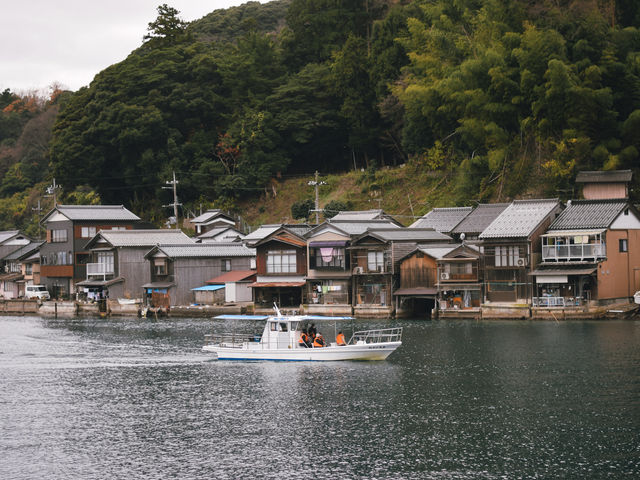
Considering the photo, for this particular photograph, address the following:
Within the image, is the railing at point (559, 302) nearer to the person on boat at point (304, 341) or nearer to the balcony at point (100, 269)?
the person on boat at point (304, 341)

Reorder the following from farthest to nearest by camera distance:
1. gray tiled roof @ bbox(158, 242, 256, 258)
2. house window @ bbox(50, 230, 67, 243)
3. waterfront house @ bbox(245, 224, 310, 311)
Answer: house window @ bbox(50, 230, 67, 243) → gray tiled roof @ bbox(158, 242, 256, 258) → waterfront house @ bbox(245, 224, 310, 311)

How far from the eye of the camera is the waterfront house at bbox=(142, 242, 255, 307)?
217 feet

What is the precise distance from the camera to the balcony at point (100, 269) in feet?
228

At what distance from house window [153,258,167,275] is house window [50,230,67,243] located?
12197 mm

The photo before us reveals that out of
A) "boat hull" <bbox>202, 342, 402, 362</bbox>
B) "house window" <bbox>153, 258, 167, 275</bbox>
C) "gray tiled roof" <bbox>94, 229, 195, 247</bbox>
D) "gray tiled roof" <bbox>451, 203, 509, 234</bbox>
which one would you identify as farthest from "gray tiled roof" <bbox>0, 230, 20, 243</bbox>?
"boat hull" <bbox>202, 342, 402, 362</bbox>

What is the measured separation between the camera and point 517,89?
2350 inches

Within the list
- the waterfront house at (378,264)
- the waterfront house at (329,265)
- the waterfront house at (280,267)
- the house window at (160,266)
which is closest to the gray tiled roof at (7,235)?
the house window at (160,266)

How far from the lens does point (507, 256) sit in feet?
171

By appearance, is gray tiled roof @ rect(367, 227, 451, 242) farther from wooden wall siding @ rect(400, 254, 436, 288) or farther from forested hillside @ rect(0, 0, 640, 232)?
forested hillside @ rect(0, 0, 640, 232)

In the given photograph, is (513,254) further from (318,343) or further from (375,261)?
(318,343)

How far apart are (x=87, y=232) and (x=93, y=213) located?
6.73 ft

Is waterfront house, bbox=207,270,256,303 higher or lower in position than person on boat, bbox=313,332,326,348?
higher

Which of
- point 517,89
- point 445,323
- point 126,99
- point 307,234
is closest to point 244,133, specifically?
point 126,99

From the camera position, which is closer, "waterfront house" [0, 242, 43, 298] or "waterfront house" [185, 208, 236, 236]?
"waterfront house" [185, 208, 236, 236]
